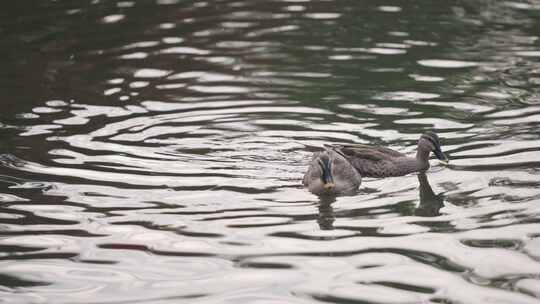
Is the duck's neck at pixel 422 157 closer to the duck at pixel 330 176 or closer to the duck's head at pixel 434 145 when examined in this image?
the duck's head at pixel 434 145

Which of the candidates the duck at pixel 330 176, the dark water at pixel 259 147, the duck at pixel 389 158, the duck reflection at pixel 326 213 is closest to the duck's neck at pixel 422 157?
the duck at pixel 389 158

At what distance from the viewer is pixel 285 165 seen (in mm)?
12883

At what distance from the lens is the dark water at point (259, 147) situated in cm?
918

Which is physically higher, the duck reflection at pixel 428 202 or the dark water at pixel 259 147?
the dark water at pixel 259 147

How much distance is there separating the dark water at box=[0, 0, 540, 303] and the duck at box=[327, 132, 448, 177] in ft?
0.66

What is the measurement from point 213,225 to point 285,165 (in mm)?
2617

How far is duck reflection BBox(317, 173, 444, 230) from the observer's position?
35.2ft

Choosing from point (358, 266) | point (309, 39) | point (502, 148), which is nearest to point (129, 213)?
point (358, 266)

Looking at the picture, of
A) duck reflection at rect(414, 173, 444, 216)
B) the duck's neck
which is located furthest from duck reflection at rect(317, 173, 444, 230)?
the duck's neck

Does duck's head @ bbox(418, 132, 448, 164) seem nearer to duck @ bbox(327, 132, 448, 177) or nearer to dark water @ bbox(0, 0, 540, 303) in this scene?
duck @ bbox(327, 132, 448, 177)

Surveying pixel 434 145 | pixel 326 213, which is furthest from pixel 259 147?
pixel 326 213

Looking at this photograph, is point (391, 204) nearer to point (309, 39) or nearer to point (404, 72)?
point (404, 72)

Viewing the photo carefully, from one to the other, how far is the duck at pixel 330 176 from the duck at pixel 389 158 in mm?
134

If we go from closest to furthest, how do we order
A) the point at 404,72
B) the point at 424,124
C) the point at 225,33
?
the point at 424,124, the point at 404,72, the point at 225,33
